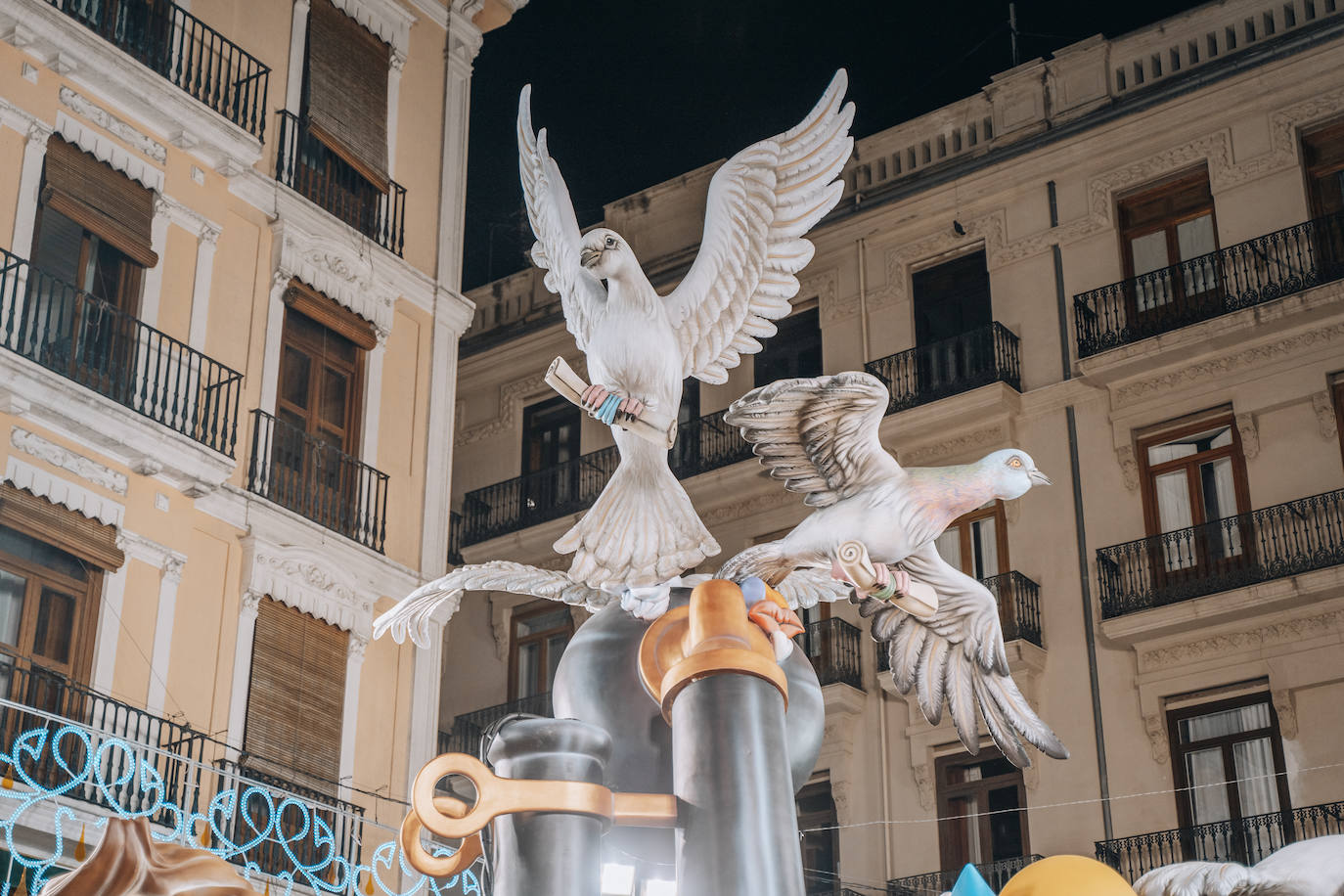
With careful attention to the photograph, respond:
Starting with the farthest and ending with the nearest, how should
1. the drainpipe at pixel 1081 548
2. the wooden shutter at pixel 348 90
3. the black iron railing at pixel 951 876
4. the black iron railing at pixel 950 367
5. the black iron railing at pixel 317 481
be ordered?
the black iron railing at pixel 950 367 < the drainpipe at pixel 1081 548 < the wooden shutter at pixel 348 90 < the black iron railing at pixel 951 876 < the black iron railing at pixel 317 481

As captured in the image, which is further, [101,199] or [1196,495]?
[1196,495]

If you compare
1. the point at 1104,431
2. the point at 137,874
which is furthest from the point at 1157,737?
the point at 137,874

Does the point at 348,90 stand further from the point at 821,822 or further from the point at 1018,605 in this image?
the point at 821,822

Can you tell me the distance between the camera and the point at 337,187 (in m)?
15.9

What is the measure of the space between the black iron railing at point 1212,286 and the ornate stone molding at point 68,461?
9.13 metres

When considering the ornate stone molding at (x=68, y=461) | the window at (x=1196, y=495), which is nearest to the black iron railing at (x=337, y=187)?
the ornate stone molding at (x=68, y=461)

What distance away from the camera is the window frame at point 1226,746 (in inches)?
607

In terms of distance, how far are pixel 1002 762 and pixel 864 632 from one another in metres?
2.13

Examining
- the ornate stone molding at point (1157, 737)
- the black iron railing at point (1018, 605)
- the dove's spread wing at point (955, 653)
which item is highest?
the black iron railing at point (1018, 605)

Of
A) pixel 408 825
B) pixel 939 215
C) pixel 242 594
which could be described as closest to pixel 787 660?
pixel 408 825

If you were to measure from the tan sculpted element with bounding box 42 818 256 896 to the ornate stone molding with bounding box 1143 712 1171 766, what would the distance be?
15.1 metres

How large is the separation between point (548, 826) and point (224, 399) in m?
12.1

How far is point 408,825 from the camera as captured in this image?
2.68m

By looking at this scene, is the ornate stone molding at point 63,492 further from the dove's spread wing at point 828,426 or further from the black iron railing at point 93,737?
the dove's spread wing at point 828,426
